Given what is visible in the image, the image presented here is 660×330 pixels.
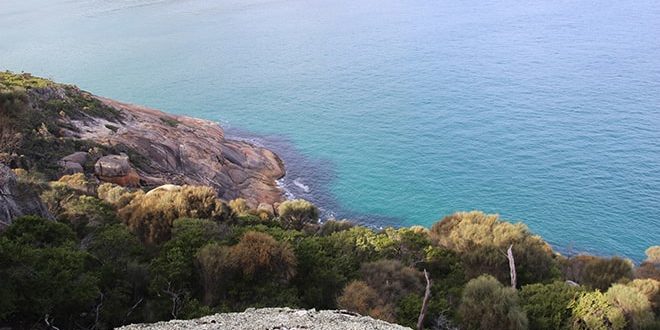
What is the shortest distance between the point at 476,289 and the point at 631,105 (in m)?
54.1

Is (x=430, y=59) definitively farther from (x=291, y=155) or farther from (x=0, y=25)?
(x=0, y=25)

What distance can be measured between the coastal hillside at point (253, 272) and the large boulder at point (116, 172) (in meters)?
3.49

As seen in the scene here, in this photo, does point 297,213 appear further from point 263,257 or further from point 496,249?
point 263,257

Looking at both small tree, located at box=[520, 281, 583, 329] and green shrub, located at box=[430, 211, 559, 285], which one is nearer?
small tree, located at box=[520, 281, 583, 329]

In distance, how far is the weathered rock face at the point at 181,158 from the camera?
1547 inches

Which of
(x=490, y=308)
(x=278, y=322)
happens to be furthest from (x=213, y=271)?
(x=490, y=308)

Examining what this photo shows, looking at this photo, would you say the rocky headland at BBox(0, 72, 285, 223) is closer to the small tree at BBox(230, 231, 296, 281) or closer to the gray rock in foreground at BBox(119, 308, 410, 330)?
the small tree at BBox(230, 231, 296, 281)

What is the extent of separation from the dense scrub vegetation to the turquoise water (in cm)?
2127

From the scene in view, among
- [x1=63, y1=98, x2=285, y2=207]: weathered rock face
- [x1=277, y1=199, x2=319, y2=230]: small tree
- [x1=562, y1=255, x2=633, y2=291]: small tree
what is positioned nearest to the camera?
[x1=562, y1=255, x2=633, y2=291]: small tree

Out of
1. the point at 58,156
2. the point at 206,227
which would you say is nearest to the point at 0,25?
the point at 58,156

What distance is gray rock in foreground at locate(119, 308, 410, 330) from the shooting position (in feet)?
42.8

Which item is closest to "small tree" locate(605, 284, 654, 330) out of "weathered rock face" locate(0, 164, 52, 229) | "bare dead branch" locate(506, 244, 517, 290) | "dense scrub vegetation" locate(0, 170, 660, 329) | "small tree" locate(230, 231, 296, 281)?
"dense scrub vegetation" locate(0, 170, 660, 329)

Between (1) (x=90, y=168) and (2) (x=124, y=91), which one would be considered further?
Answer: (2) (x=124, y=91)

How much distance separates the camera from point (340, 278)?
19.8 meters
